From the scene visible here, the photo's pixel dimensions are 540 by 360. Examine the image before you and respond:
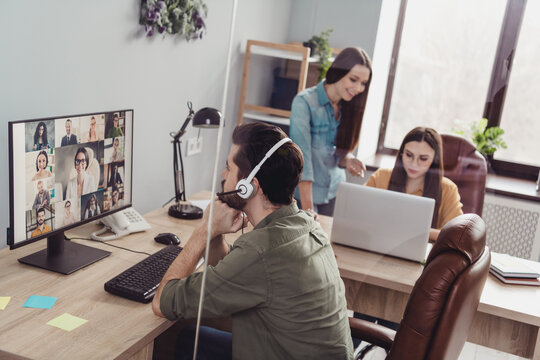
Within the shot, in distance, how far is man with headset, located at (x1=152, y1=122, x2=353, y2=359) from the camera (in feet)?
3.95

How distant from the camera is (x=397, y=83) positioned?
217cm

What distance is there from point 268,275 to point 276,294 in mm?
50

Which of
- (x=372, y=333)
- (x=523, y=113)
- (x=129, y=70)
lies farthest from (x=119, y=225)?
(x=523, y=113)

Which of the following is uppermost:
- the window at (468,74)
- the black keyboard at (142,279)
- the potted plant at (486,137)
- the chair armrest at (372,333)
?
the window at (468,74)

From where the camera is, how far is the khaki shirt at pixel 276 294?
3.94 ft

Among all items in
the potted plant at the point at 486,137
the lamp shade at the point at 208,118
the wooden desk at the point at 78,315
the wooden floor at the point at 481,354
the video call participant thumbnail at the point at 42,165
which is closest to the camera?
the wooden desk at the point at 78,315

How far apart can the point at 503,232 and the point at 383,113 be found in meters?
0.68

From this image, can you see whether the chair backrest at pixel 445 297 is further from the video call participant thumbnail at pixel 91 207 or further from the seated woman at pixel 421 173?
the video call participant thumbnail at pixel 91 207

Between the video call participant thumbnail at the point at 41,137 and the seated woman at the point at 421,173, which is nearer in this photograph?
the video call participant thumbnail at the point at 41,137

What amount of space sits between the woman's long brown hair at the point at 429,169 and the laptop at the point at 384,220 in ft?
0.80

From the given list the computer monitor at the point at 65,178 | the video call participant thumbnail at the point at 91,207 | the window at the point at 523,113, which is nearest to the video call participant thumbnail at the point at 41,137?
the computer monitor at the point at 65,178

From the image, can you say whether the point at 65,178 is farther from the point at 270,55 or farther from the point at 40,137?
the point at 270,55

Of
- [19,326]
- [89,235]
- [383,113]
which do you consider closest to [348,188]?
[383,113]

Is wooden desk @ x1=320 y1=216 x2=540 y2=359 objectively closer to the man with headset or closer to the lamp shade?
the man with headset
